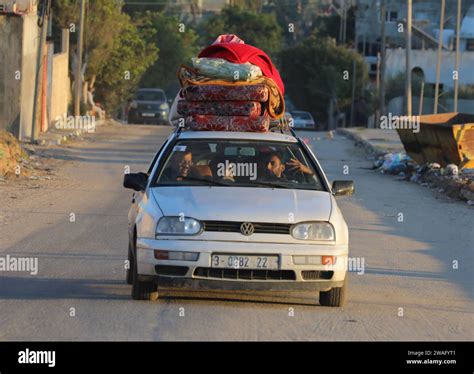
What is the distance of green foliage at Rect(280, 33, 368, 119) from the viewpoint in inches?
2753

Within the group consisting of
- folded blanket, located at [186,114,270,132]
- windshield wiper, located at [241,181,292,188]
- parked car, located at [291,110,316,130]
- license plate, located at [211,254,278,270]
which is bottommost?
parked car, located at [291,110,316,130]

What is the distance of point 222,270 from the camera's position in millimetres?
8664

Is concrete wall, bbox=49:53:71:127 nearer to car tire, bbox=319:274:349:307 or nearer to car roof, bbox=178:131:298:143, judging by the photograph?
car roof, bbox=178:131:298:143

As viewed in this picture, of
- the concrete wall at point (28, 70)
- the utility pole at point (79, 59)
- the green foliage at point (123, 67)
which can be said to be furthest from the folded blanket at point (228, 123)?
the green foliage at point (123, 67)

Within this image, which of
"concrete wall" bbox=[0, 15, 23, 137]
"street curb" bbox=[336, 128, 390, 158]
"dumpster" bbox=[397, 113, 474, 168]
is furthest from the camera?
"street curb" bbox=[336, 128, 390, 158]

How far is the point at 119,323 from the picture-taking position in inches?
325

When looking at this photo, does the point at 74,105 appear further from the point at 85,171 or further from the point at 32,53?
the point at 85,171

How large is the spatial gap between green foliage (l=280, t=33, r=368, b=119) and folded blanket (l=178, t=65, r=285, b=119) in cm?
5682

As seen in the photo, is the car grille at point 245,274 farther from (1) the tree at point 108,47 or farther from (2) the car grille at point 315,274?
(1) the tree at point 108,47

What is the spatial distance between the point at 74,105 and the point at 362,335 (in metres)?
36.1

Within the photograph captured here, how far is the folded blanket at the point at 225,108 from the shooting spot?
1106cm

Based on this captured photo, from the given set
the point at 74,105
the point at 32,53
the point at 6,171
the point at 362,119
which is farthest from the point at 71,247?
the point at 362,119

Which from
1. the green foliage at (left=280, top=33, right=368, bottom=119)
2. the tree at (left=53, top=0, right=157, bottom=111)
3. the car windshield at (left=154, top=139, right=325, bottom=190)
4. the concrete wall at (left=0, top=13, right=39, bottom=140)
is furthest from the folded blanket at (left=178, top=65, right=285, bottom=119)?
the green foliage at (left=280, top=33, right=368, bottom=119)

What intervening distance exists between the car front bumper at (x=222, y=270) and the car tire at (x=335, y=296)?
0.43 meters
